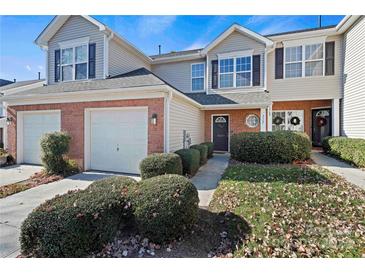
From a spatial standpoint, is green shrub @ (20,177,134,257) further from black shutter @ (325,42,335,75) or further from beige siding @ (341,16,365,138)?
black shutter @ (325,42,335,75)

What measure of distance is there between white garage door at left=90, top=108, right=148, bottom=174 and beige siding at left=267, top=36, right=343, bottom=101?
9217 mm

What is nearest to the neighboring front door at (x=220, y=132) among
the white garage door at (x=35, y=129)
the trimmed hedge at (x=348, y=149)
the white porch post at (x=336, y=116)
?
the trimmed hedge at (x=348, y=149)

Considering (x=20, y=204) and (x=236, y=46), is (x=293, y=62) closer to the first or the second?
(x=236, y=46)

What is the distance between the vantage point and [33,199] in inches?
224

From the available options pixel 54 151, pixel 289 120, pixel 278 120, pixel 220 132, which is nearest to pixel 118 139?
pixel 54 151

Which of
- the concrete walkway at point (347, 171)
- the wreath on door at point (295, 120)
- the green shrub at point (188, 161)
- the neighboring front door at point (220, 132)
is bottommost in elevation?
the concrete walkway at point (347, 171)

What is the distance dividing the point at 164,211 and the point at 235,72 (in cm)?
1160

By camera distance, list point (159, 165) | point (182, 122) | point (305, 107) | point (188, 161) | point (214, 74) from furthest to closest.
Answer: point (305, 107)
point (214, 74)
point (182, 122)
point (188, 161)
point (159, 165)

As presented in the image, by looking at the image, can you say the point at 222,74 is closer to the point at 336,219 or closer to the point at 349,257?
the point at 336,219

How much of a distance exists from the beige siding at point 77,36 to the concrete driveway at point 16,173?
531 cm

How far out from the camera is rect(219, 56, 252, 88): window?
42.4 feet

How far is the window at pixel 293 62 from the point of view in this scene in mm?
12836

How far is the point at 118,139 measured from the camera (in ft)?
27.6

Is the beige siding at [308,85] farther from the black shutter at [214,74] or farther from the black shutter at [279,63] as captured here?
the black shutter at [214,74]
